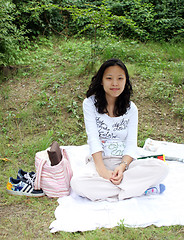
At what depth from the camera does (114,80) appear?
8.43 ft

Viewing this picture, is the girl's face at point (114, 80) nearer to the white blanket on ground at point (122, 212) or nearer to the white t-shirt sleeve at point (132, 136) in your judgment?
the white t-shirt sleeve at point (132, 136)

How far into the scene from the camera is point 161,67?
530 centimetres

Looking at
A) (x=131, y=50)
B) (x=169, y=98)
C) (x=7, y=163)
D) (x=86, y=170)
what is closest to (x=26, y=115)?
(x=7, y=163)

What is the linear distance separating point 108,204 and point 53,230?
1.91 ft

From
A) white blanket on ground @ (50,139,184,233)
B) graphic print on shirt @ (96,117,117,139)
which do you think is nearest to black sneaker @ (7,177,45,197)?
white blanket on ground @ (50,139,184,233)

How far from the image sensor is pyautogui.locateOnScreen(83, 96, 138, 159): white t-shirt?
272cm

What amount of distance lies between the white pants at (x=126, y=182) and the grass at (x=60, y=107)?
364 mm

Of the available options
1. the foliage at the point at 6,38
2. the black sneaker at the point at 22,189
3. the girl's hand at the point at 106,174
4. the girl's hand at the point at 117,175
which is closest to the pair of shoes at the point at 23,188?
the black sneaker at the point at 22,189

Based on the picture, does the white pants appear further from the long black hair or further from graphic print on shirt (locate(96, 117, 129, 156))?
the long black hair

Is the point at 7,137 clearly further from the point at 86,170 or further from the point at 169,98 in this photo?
the point at 169,98

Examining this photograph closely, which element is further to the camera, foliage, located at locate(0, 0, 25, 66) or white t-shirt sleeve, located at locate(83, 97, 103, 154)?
foliage, located at locate(0, 0, 25, 66)

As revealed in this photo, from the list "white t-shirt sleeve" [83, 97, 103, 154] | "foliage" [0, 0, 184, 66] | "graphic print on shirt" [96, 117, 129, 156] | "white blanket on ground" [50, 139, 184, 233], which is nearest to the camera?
"white blanket on ground" [50, 139, 184, 233]

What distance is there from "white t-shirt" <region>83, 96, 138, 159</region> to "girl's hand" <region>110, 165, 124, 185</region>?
200 mm

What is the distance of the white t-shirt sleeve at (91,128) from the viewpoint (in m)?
2.64
